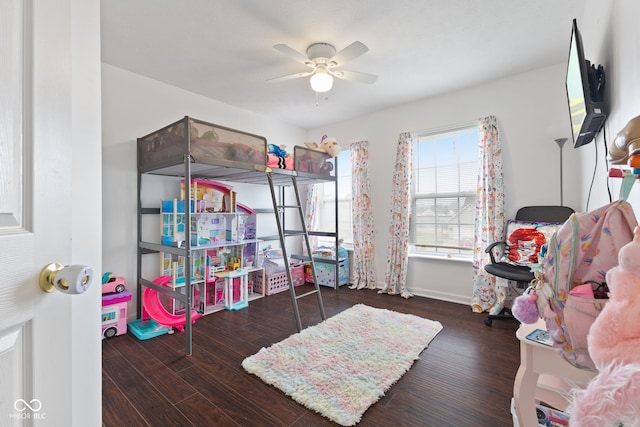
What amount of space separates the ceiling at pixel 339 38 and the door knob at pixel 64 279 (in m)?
2.11

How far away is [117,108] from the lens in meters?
2.74

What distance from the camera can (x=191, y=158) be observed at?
223 centimetres

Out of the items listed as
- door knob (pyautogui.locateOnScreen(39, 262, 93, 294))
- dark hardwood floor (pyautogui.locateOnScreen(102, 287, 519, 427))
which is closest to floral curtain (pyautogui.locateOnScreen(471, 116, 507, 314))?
dark hardwood floor (pyautogui.locateOnScreen(102, 287, 519, 427))

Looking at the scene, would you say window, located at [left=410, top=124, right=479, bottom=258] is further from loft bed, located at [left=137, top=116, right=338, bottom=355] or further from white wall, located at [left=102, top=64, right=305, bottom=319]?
white wall, located at [left=102, top=64, right=305, bottom=319]

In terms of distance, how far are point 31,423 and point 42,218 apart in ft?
1.28

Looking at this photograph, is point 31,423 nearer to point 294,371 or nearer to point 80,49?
point 80,49

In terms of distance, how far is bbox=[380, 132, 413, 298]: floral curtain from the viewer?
11.9ft

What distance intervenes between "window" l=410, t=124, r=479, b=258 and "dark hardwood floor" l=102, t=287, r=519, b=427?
3.47ft

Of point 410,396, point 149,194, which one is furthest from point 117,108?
point 410,396

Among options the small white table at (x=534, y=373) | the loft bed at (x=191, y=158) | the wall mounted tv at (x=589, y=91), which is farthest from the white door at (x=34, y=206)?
the wall mounted tv at (x=589, y=91)

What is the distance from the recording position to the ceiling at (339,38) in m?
1.95

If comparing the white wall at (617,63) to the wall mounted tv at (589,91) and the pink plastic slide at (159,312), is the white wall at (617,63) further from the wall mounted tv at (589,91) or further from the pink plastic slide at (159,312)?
the pink plastic slide at (159,312)

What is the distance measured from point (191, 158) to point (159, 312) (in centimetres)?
161

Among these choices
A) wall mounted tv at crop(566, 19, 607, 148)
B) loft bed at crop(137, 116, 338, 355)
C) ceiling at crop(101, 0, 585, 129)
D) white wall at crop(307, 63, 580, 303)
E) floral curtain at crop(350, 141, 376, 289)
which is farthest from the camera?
floral curtain at crop(350, 141, 376, 289)
